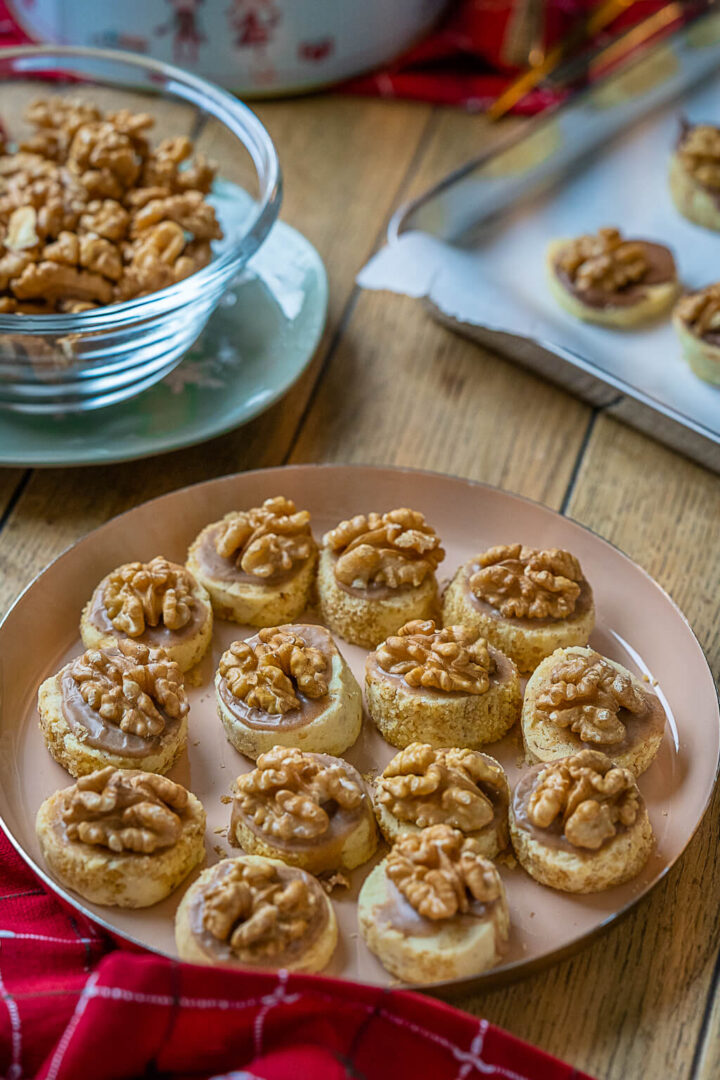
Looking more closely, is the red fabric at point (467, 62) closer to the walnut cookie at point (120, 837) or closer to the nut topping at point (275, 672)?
the nut topping at point (275, 672)

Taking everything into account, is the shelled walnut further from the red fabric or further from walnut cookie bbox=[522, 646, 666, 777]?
walnut cookie bbox=[522, 646, 666, 777]

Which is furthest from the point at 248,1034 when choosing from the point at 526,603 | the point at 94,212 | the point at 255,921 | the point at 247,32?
the point at 247,32

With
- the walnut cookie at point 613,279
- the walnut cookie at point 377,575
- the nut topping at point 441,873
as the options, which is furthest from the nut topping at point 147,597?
the walnut cookie at point 613,279

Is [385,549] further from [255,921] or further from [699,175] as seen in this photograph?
[699,175]

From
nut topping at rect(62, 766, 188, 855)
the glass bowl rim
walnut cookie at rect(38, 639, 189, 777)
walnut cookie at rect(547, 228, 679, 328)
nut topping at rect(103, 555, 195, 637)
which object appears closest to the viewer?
nut topping at rect(62, 766, 188, 855)

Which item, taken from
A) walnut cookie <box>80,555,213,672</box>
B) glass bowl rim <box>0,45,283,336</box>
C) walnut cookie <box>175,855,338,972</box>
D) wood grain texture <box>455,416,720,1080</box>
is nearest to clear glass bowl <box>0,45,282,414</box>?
glass bowl rim <box>0,45,283,336</box>

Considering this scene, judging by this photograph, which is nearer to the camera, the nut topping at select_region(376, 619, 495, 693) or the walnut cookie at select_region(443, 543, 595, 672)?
the nut topping at select_region(376, 619, 495, 693)

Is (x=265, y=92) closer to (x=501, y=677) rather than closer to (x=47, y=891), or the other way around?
(x=501, y=677)

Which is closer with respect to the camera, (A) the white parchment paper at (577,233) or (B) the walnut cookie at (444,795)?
(B) the walnut cookie at (444,795)
